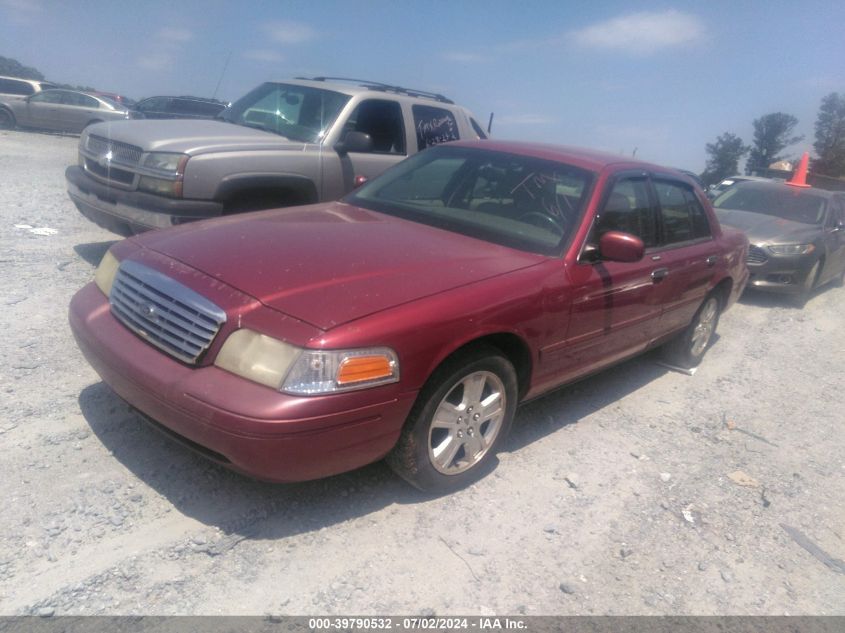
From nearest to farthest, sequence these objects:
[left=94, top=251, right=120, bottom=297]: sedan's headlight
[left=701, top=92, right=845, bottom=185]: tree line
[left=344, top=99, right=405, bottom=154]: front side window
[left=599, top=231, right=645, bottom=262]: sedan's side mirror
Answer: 1. [left=94, top=251, right=120, bottom=297]: sedan's headlight
2. [left=599, top=231, right=645, bottom=262]: sedan's side mirror
3. [left=344, top=99, right=405, bottom=154]: front side window
4. [left=701, top=92, right=845, bottom=185]: tree line

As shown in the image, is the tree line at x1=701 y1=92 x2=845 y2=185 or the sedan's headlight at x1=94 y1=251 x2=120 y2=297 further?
the tree line at x1=701 y1=92 x2=845 y2=185

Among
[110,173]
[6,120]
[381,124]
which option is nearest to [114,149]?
[110,173]

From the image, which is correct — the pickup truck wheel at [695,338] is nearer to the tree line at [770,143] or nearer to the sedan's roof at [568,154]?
the sedan's roof at [568,154]

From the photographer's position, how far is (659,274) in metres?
4.45

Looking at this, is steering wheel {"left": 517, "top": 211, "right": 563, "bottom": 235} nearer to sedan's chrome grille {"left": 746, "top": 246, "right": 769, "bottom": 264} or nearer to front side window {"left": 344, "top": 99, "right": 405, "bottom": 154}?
front side window {"left": 344, "top": 99, "right": 405, "bottom": 154}

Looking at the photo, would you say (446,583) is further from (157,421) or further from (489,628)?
(157,421)

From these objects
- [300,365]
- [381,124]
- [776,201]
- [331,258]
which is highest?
[381,124]

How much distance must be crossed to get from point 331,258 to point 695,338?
3631 mm

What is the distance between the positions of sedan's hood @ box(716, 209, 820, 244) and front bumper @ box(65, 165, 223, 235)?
6.35 metres

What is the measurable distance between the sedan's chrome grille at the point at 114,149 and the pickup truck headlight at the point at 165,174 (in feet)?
0.63

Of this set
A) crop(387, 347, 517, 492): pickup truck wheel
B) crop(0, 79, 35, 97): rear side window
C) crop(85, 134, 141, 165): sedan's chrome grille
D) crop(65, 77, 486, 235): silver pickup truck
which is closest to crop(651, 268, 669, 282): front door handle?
crop(387, 347, 517, 492): pickup truck wheel

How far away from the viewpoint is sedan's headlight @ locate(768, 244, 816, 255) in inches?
333

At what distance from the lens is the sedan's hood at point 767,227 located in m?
8.63

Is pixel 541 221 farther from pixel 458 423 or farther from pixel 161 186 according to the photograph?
pixel 161 186
